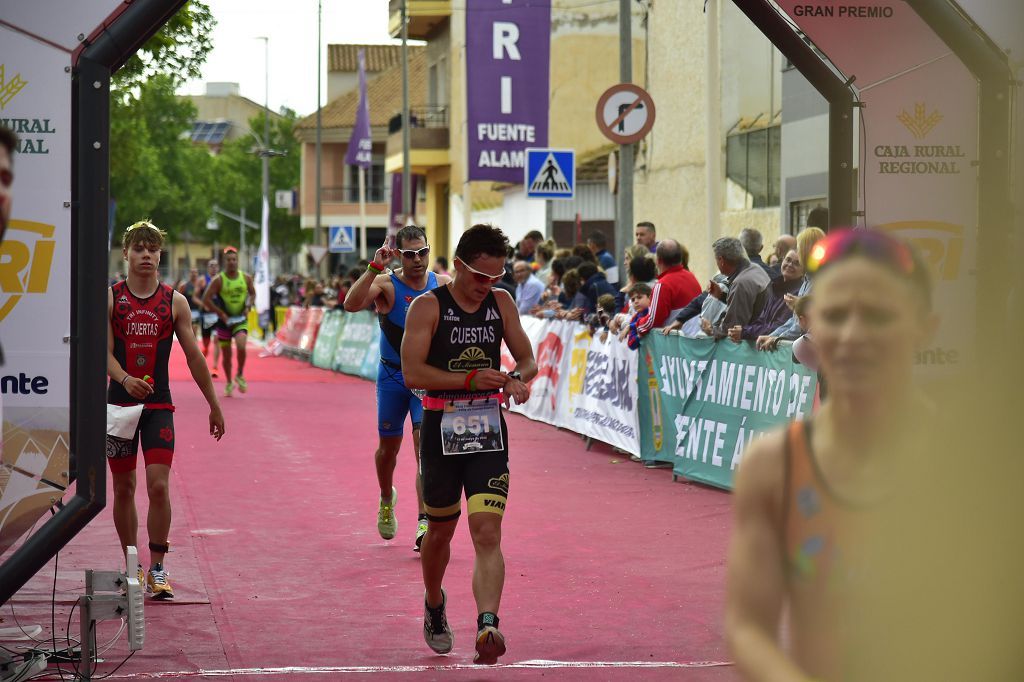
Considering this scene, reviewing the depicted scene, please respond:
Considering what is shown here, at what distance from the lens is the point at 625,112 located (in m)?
17.4

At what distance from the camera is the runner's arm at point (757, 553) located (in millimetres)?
2490

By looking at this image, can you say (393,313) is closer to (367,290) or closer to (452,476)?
(367,290)

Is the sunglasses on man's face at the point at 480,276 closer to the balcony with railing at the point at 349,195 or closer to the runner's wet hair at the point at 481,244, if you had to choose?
the runner's wet hair at the point at 481,244

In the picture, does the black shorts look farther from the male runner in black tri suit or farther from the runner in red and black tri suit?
the runner in red and black tri suit

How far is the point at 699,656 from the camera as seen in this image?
7156 millimetres

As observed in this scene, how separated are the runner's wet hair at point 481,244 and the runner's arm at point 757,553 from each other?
463 cm

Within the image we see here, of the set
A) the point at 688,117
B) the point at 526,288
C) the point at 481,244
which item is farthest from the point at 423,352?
the point at 688,117

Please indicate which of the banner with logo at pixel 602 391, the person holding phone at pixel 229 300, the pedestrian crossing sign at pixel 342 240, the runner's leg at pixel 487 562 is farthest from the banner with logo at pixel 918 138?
the pedestrian crossing sign at pixel 342 240

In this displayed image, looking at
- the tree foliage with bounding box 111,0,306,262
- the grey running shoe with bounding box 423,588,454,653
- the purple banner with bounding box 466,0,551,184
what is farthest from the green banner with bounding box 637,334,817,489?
the tree foliage with bounding box 111,0,306,262

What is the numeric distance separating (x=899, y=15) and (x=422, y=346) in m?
3.08

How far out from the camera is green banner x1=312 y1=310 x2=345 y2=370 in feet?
103

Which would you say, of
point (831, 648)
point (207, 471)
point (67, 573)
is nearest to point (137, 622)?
point (67, 573)

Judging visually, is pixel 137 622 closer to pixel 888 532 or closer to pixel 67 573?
pixel 67 573

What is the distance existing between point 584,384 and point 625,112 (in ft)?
10.2
